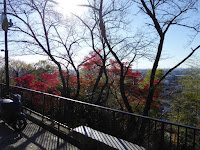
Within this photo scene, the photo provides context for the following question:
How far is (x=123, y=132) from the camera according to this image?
147 inches

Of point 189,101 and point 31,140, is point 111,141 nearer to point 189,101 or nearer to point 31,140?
point 31,140

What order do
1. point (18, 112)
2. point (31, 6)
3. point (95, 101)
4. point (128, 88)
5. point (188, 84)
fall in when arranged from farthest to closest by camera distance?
1. point (188, 84)
2. point (128, 88)
3. point (95, 101)
4. point (31, 6)
5. point (18, 112)

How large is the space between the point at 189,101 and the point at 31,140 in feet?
42.6

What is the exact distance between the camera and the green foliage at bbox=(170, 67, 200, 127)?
38.4ft

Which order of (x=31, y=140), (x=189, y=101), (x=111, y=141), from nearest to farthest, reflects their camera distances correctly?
(x=111, y=141) < (x=31, y=140) < (x=189, y=101)

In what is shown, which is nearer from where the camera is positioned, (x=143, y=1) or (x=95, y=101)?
(x=143, y=1)

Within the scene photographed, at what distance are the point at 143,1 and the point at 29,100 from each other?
18.7 ft

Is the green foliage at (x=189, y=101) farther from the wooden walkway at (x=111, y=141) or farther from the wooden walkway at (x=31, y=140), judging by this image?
the wooden walkway at (x=31, y=140)

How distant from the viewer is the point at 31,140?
299 centimetres

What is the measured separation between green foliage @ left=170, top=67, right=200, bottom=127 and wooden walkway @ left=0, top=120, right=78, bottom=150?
11.4 m

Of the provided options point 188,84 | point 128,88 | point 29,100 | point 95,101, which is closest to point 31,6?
point 29,100

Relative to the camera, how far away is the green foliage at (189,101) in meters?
11.7

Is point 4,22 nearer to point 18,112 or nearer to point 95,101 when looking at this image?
point 18,112

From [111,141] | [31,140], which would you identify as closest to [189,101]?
[111,141]
